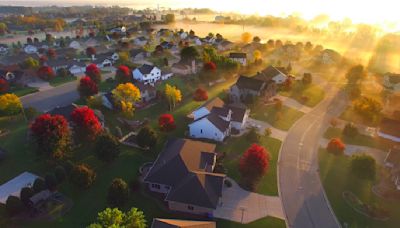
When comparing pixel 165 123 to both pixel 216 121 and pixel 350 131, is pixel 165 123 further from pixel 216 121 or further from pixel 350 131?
pixel 350 131

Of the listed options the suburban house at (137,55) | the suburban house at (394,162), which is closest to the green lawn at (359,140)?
the suburban house at (394,162)

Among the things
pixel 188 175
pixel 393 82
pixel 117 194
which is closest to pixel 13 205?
pixel 117 194

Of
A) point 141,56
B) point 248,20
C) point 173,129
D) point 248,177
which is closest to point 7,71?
point 141,56

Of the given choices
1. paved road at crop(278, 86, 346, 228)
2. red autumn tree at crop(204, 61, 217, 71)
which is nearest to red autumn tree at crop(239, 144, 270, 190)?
paved road at crop(278, 86, 346, 228)

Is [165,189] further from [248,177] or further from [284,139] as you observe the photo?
[284,139]

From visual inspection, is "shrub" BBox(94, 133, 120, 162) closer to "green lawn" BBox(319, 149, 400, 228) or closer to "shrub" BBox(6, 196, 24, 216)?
"shrub" BBox(6, 196, 24, 216)

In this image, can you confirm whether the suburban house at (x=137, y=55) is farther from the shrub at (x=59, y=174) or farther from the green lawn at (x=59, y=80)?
the shrub at (x=59, y=174)
